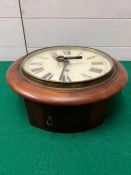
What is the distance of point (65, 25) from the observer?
123cm

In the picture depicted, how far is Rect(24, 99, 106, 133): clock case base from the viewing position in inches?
31.2

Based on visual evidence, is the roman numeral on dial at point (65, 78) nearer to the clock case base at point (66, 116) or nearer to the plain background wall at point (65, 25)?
the clock case base at point (66, 116)

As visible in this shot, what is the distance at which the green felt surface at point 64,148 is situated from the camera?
75 cm

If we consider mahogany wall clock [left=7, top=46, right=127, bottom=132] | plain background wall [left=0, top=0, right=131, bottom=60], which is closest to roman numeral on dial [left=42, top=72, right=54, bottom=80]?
mahogany wall clock [left=7, top=46, right=127, bottom=132]

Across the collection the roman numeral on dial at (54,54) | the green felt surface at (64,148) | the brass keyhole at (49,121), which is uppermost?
the roman numeral on dial at (54,54)

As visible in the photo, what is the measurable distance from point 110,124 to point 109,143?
0.09 m

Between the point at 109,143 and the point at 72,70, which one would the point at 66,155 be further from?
the point at 72,70

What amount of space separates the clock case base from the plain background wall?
0.53 metres

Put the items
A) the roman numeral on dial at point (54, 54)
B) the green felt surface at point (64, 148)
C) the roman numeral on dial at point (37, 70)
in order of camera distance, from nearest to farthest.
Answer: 1. the green felt surface at point (64, 148)
2. the roman numeral on dial at point (37, 70)
3. the roman numeral on dial at point (54, 54)

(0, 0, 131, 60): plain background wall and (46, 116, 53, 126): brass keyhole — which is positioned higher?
(0, 0, 131, 60): plain background wall

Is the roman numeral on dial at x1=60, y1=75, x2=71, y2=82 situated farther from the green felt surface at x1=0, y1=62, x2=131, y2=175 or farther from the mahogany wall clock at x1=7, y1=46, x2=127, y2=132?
the green felt surface at x1=0, y1=62, x2=131, y2=175

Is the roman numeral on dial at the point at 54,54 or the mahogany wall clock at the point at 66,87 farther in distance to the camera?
the roman numeral on dial at the point at 54,54

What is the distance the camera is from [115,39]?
4.17 feet

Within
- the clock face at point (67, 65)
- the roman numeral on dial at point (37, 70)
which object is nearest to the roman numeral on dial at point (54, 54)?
the clock face at point (67, 65)
